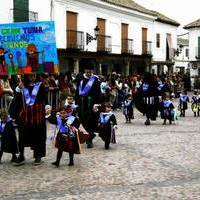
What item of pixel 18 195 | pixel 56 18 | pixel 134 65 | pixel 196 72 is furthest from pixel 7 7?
pixel 196 72

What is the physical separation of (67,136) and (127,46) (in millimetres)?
23651

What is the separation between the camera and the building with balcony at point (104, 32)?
25453 millimetres

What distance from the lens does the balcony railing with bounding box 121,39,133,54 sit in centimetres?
3233

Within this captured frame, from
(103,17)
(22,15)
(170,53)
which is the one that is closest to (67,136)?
(22,15)

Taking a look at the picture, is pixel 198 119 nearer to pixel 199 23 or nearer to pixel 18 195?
pixel 18 195

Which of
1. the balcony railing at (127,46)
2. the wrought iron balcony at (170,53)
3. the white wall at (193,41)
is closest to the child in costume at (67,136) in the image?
the balcony railing at (127,46)

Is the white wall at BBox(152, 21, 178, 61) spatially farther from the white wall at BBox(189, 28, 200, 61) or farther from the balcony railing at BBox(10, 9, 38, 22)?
the balcony railing at BBox(10, 9, 38, 22)

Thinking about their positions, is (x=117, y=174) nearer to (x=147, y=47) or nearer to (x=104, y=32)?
(x=104, y=32)

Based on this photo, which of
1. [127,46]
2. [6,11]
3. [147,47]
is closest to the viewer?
[6,11]

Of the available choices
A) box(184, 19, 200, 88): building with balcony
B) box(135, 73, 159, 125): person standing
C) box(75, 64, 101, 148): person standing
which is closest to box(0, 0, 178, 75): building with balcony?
box(135, 73, 159, 125): person standing

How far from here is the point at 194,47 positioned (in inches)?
1929

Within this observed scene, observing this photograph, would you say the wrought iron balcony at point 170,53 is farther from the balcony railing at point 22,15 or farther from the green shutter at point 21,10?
the green shutter at point 21,10

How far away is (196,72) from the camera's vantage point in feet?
160

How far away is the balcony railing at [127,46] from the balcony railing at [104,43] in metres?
1.75
